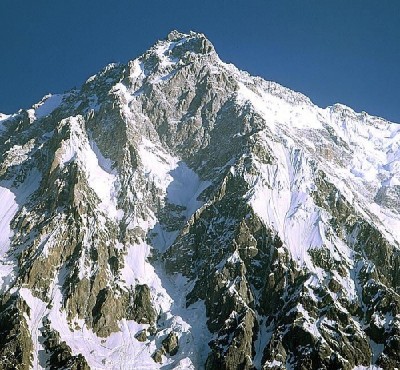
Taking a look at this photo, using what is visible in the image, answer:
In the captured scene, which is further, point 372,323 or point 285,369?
point 372,323

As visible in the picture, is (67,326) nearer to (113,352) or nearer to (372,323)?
(113,352)

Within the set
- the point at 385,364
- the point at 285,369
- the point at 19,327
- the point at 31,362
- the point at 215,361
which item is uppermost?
the point at 19,327

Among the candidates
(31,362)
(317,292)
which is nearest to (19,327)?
(31,362)

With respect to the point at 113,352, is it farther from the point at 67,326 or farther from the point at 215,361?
the point at 215,361

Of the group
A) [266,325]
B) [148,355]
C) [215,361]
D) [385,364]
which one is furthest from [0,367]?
[385,364]

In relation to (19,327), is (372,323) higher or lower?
lower

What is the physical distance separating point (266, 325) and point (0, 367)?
291 ft

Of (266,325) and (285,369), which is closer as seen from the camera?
(285,369)

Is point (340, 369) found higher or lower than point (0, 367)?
lower

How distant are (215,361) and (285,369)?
22.7 meters

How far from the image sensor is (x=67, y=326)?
7785 inches

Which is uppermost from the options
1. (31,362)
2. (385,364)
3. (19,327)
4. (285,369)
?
(19,327)

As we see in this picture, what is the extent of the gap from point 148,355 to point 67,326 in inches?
1205

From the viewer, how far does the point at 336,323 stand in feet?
627
